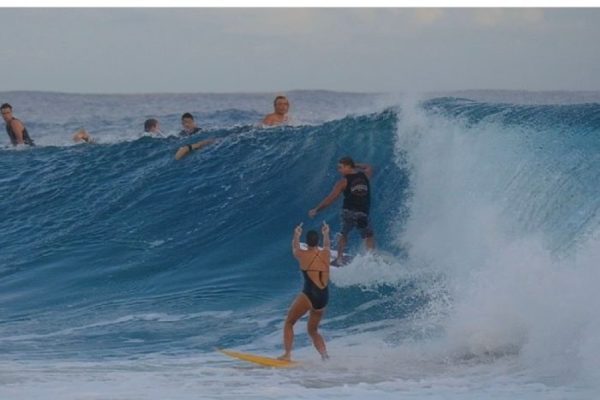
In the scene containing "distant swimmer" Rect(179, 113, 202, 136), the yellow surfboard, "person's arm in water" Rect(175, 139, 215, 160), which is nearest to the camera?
the yellow surfboard

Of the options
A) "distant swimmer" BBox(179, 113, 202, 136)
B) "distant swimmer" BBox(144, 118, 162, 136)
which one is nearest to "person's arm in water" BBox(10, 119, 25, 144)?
"distant swimmer" BBox(144, 118, 162, 136)

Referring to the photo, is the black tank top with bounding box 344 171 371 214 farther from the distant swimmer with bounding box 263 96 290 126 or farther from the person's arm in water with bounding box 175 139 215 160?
the person's arm in water with bounding box 175 139 215 160

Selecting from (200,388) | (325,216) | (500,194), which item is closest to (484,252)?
(500,194)

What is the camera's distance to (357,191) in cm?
872

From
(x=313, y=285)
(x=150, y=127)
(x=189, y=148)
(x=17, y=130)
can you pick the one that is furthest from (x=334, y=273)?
(x=17, y=130)

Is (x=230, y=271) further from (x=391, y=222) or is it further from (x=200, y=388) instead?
(x=200, y=388)

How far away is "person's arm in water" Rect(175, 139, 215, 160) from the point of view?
1245 centimetres

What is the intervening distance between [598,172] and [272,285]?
304cm

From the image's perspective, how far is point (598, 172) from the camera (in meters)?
8.98

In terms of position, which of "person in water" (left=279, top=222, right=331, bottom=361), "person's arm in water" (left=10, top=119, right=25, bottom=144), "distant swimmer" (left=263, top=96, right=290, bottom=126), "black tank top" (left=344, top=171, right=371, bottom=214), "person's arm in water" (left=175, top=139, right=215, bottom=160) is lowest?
"person in water" (left=279, top=222, right=331, bottom=361)

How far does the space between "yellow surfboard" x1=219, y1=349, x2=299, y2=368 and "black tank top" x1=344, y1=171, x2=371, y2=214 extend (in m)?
2.26

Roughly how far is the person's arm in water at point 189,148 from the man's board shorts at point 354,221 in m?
4.02

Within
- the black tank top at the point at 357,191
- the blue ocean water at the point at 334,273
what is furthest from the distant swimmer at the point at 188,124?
the black tank top at the point at 357,191

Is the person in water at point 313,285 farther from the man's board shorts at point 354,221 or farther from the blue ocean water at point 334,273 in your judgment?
the man's board shorts at point 354,221
